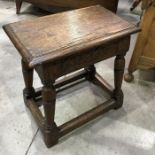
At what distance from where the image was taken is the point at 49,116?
1.09m

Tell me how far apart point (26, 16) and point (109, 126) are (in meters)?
1.80

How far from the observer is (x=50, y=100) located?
1022 millimetres

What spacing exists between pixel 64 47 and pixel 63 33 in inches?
5.5

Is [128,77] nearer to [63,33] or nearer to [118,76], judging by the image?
[118,76]

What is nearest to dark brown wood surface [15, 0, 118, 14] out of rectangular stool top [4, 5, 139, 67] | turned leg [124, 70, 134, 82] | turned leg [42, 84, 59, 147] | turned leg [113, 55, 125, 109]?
turned leg [124, 70, 134, 82]

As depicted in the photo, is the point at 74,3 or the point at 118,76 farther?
the point at 74,3

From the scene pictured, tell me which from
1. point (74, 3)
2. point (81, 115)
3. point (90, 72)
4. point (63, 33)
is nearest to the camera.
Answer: point (63, 33)

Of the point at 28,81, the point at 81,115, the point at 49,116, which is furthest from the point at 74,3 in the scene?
the point at 49,116

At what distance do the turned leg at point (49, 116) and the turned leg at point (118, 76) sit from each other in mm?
421

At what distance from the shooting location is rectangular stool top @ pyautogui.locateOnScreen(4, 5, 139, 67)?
921 mm

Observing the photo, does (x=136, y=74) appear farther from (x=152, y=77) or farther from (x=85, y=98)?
(x=85, y=98)

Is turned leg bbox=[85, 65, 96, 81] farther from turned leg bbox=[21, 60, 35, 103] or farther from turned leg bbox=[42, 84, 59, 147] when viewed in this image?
turned leg bbox=[42, 84, 59, 147]

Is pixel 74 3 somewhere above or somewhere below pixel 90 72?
above

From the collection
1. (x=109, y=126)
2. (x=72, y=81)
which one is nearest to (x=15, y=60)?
(x=72, y=81)
